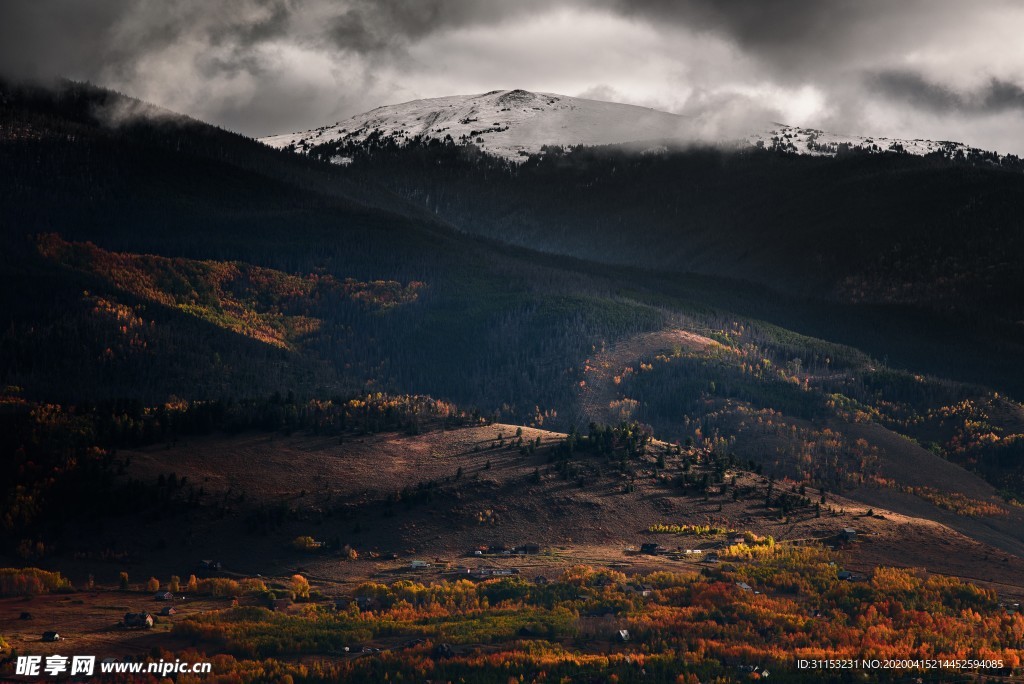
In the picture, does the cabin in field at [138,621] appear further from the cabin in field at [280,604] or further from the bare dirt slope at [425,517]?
the bare dirt slope at [425,517]

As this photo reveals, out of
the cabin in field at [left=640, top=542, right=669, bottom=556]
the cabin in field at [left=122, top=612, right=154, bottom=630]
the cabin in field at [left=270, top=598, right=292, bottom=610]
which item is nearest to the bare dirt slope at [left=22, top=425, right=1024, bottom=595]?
the cabin in field at [left=640, top=542, right=669, bottom=556]

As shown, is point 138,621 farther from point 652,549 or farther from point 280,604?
point 652,549

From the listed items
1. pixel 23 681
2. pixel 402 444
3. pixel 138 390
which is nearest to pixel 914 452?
pixel 402 444

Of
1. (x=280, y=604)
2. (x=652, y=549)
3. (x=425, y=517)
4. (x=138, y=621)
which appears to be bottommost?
(x=280, y=604)

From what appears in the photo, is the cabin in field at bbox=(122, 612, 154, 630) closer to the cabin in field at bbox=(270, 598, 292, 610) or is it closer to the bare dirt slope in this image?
the cabin in field at bbox=(270, 598, 292, 610)

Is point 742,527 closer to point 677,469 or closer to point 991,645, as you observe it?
point 677,469

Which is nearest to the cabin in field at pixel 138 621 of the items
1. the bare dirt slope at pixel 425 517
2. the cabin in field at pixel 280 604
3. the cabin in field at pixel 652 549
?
the cabin in field at pixel 280 604

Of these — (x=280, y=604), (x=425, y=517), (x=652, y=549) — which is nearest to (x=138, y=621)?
(x=280, y=604)

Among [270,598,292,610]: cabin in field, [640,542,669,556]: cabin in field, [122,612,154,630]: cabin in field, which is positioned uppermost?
[640,542,669,556]: cabin in field

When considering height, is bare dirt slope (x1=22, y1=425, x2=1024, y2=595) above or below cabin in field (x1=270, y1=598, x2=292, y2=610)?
above

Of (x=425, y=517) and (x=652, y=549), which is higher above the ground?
(x=425, y=517)

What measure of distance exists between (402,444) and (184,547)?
35489mm

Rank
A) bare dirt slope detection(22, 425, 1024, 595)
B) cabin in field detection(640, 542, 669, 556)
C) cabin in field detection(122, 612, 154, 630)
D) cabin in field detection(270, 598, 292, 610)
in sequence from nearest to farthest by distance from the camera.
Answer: cabin in field detection(122, 612, 154, 630) → cabin in field detection(270, 598, 292, 610) → bare dirt slope detection(22, 425, 1024, 595) → cabin in field detection(640, 542, 669, 556)

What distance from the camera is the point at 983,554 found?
128375 mm
